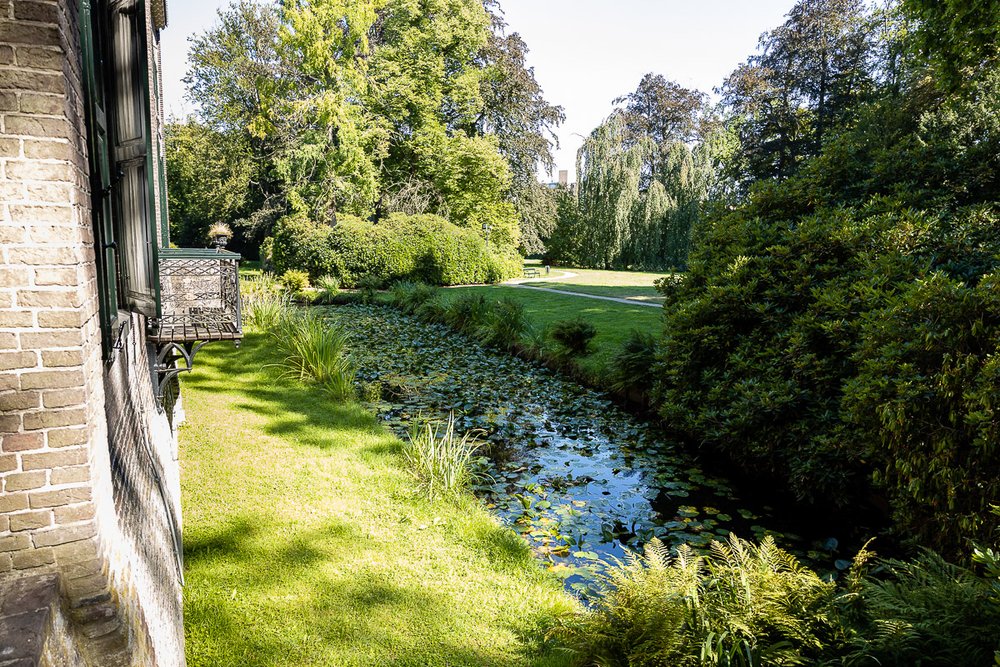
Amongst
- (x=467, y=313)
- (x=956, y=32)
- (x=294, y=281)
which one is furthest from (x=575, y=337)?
(x=294, y=281)

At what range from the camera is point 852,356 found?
4.63 meters

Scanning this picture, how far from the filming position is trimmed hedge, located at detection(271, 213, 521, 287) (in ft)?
72.6

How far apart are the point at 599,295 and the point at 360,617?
1669cm

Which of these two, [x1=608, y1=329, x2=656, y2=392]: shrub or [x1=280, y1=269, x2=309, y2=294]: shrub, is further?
[x1=280, y1=269, x2=309, y2=294]: shrub

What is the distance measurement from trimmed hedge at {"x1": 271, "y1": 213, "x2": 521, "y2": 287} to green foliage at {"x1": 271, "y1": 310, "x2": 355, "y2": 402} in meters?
13.3

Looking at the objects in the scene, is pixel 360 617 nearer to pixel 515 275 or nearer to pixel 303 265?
pixel 303 265

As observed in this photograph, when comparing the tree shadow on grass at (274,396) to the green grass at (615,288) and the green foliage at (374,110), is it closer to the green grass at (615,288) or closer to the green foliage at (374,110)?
the green grass at (615,288)

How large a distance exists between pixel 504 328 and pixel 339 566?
827 cm

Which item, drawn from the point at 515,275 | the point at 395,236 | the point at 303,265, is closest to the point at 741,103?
the point at 515,275

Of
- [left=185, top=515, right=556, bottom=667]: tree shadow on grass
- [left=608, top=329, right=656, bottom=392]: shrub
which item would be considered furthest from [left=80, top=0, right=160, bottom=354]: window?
[left=608, top=329, right=656, bottom=392]: shrub

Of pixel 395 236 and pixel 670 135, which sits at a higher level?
pixel 670 135

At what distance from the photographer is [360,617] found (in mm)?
3391

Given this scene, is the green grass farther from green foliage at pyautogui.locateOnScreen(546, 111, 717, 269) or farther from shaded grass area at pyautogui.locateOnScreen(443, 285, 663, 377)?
green foliage at pyautogui.locateOnScreen(546, 111, 717, 269)

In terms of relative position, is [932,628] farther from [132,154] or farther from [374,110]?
[374,110]
